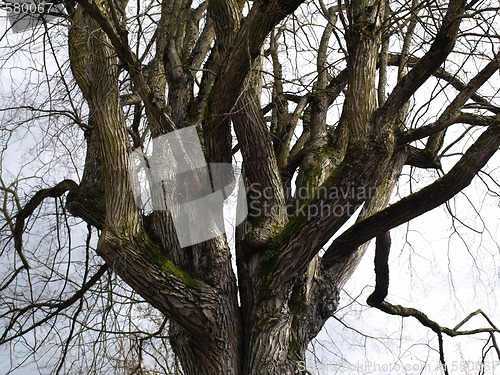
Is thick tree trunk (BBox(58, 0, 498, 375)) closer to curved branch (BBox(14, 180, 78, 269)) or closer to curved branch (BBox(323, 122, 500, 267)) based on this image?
curved branch (BBox(323, 122, 500, 267))

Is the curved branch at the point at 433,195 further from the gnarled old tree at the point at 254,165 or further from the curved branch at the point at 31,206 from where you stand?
the curved branch at the point at 31,206

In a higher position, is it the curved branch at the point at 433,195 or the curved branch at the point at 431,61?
the curved branch at the point at 431,61

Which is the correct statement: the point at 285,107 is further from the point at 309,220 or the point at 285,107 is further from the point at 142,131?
the point at 309,220

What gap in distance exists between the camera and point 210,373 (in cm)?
394

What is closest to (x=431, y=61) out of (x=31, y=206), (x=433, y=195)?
(x=433, y=195)

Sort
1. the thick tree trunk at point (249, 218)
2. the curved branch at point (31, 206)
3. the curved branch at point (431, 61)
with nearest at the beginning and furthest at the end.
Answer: the curved branch at point (431, 61), the thick tree trunk at point (249, 218), the curved branch at point (31, 206)

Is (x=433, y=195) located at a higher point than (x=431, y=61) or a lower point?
lower

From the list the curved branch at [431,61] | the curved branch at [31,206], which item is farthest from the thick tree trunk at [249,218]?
the curved branch at [31,206]

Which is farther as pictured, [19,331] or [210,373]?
[19,331]

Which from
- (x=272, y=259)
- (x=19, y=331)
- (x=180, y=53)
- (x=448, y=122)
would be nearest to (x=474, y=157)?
(x=448, y=122)

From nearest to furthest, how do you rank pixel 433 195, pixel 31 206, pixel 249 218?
pixel 433 195 < pixel 249 218 < pixel 31 206

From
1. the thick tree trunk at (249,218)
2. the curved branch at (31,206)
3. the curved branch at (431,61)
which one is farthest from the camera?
the curved branch at (31,206)

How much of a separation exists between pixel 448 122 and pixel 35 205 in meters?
3.39

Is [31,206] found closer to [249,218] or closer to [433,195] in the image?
[249,218]
